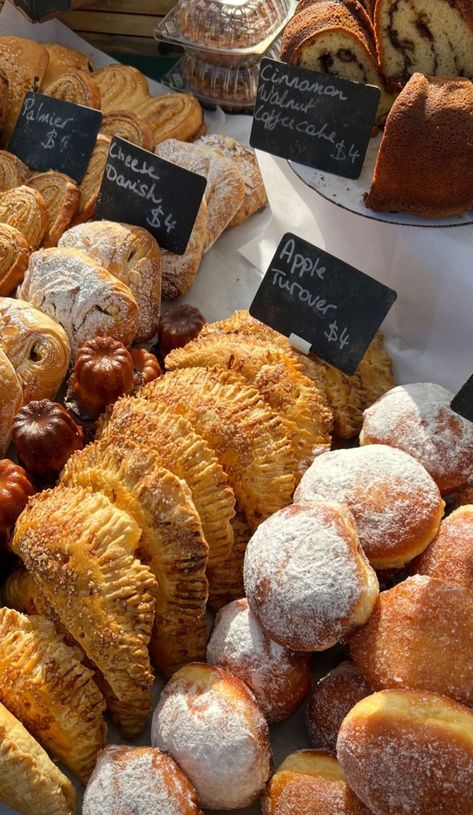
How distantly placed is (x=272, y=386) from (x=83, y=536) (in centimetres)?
73

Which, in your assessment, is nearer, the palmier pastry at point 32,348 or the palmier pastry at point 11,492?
the palmier pastry at point 11,492

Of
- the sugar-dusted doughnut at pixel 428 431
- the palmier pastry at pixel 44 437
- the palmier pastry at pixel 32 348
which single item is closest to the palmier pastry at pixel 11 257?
the palmier pastry at pixel 32 348

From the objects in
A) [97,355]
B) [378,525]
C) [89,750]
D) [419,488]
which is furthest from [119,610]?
[97,355]

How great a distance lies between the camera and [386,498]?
184 centimetres

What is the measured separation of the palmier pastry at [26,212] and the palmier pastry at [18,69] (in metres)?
0.60

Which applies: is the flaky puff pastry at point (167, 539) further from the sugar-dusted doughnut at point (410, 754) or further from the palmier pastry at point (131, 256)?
the palmier pastry at point (131, 256)

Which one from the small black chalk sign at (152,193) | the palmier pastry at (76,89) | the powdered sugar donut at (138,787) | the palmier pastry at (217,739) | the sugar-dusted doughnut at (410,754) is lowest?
the powdered sugar donut at (138,787)

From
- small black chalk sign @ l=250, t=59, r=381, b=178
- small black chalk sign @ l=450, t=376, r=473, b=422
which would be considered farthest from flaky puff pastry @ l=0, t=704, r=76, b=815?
small black chalk sign @ l=250, t=59, r=381, b=178

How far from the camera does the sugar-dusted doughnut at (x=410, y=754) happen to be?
1.40 m

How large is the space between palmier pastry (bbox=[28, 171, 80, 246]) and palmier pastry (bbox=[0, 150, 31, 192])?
0.05 meters

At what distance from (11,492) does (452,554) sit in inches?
42.6

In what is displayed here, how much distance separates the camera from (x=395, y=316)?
2.57m

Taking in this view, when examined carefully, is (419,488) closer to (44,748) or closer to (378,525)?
(378,525)

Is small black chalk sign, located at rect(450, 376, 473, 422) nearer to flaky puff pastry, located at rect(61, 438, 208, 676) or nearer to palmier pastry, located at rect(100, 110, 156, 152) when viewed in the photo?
flaky puff pastry, located at rect(61, 438, 208, 676)
